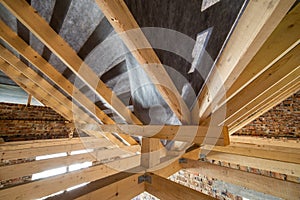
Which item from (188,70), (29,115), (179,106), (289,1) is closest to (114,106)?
(179,106)

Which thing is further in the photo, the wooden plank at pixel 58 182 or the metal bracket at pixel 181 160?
the metal bracket at pixel 181 160

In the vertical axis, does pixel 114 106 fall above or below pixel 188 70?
below

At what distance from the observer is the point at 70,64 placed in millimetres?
1371

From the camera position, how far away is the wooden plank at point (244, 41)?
1.87 feet

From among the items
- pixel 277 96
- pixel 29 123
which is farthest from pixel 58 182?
pixel 277 96

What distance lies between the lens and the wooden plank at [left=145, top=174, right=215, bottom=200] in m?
0.84

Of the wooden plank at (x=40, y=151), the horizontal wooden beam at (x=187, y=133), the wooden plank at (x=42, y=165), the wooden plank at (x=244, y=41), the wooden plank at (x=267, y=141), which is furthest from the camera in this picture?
the wooden plank at (x=267, y=141)

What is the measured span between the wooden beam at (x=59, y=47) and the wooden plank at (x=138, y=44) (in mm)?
751

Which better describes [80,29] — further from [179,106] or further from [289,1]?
[289,1]

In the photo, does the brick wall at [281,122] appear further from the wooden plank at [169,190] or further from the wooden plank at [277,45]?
the wooden plank at [169,190]

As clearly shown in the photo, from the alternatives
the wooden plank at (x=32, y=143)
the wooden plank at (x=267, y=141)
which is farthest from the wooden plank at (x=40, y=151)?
the wooden plank at (x=267, y=141)

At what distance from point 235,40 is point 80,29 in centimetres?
124

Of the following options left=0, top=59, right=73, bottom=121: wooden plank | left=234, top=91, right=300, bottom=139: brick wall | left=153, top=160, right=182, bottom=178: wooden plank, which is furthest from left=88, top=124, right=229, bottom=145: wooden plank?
left=234, top=91, right=300, bottom=139: brick wall

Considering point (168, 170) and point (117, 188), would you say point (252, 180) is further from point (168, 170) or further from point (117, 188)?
point (117, 188)
